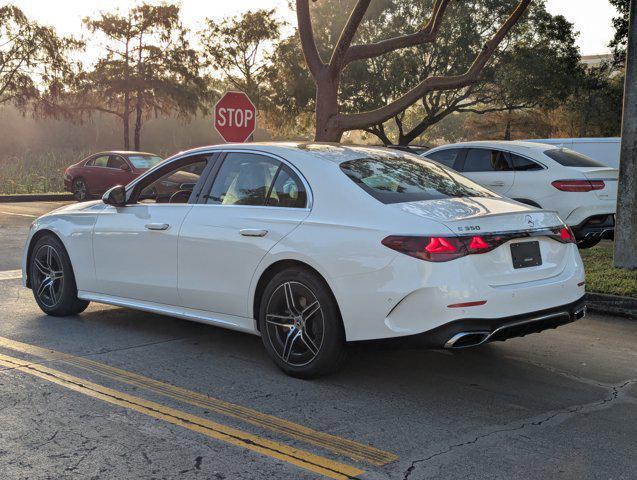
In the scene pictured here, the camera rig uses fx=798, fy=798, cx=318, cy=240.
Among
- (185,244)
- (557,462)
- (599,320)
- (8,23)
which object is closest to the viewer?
(557,462)

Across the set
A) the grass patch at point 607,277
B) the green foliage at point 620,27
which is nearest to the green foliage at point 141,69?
the green foliage at point 620,27

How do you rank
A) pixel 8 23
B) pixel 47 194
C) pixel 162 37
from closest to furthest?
pixel 47 194
pixel 8 23
pixel 162 37

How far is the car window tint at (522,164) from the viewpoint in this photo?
38.8 feet

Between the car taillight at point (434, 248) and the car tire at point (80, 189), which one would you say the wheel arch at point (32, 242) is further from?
the car tire at point (80, 189)

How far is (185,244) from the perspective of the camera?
20.1ft

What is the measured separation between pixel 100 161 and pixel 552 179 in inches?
704

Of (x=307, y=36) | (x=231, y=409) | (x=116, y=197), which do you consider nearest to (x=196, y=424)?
(x=231, y=409)

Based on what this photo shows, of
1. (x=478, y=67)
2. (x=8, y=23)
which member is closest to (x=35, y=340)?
(x=478, y=67)

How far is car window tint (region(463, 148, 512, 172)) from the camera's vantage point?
12242mm

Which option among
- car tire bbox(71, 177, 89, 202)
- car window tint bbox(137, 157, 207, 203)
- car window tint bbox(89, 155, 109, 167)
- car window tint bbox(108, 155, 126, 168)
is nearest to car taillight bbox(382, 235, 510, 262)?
car window tint bbox(137, 157, 207, 203)

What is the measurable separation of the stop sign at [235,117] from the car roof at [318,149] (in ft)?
27.1

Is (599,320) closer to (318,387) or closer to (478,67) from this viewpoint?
(318,387)

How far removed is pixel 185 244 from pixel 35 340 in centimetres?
153

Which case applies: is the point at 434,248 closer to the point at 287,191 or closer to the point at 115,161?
the point at 287,191
